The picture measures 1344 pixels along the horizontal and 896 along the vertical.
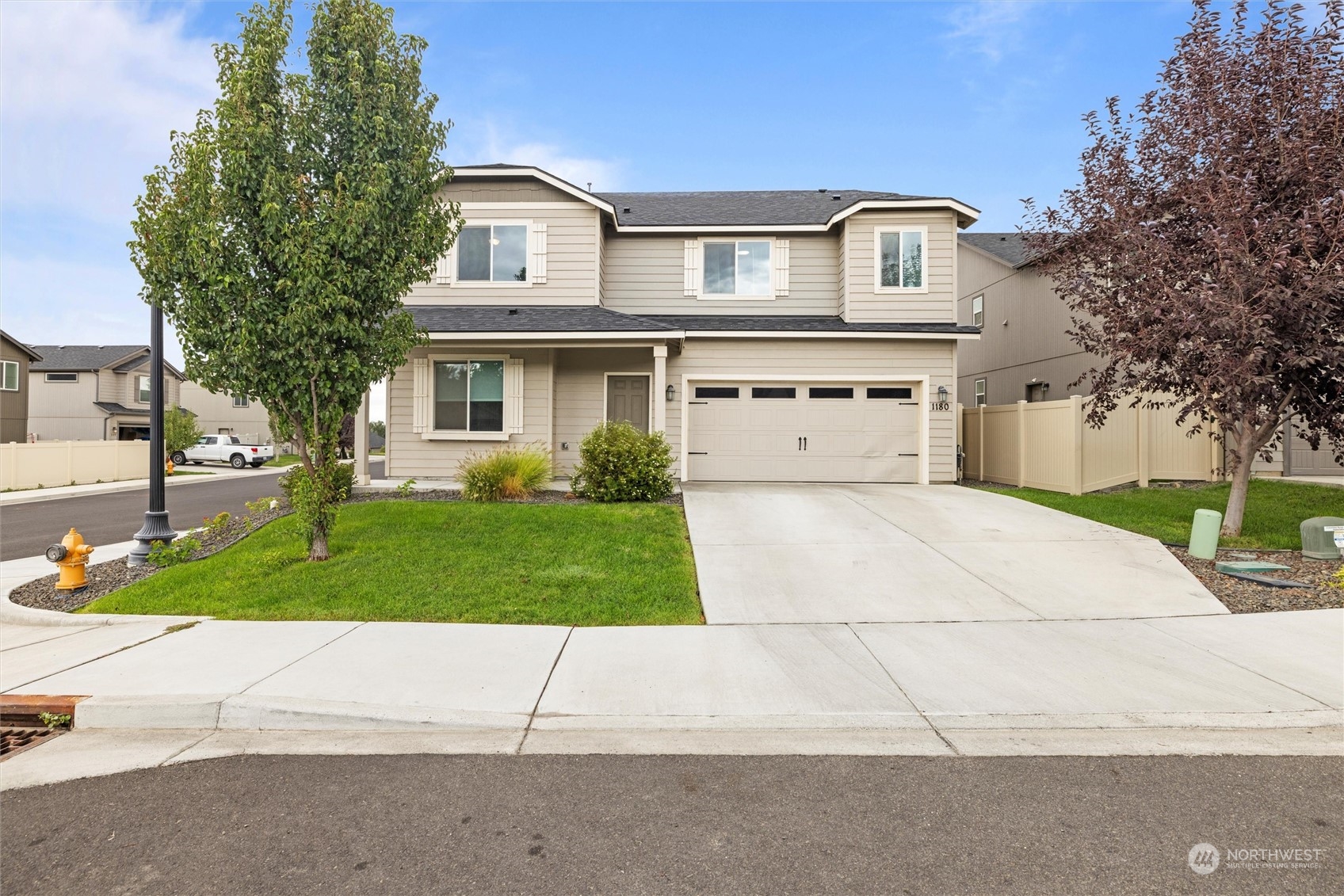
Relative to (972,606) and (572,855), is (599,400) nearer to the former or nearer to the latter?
(972,606)

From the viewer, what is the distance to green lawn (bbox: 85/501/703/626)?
5.98 metres

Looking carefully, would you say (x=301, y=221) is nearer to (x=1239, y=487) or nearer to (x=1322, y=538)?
(x=1322, y=538)

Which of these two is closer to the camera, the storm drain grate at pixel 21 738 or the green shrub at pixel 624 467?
the storm drain grate at pixel 21 738

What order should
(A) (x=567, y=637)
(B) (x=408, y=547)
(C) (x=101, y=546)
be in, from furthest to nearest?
(C) (x=101, y=546)
(B) (x=408, y=547)
(A) (x=567, y=637)

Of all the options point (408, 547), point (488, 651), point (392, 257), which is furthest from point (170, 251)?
point (488, 651)

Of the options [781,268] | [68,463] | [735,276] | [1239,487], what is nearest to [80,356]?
[68,463]

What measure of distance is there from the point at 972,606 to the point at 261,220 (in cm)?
828

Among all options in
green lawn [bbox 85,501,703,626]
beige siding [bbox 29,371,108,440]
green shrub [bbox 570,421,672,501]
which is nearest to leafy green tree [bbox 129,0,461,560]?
green lawn [bbox 85,501,703,626]

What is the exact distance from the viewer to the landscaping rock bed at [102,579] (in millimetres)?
6574

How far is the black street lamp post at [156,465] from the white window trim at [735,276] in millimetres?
10332

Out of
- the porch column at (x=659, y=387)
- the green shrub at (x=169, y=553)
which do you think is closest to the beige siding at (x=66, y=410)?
the green shrub at (x=169, y=553)

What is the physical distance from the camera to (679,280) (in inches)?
596

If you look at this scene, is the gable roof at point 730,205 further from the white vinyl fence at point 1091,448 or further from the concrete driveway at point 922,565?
the concrete driveway at point 922,565

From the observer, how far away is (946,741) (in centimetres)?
363
